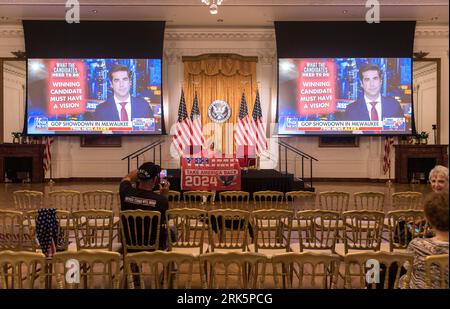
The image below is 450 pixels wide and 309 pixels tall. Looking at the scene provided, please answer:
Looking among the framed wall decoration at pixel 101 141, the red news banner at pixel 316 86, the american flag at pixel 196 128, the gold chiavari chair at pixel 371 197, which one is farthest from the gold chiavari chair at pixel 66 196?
the red news banner at pixel 316 86

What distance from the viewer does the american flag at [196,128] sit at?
12.9m

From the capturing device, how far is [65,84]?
499 inches

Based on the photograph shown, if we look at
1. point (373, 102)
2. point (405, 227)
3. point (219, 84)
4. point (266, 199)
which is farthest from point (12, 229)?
point (373, 102)

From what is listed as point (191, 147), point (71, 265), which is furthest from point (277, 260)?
point (191, 147)

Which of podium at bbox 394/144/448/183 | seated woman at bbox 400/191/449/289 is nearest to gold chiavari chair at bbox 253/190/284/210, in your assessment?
seated woman at bbox 400/191/449/289

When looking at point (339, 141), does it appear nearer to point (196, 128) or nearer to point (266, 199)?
point (196, 128)

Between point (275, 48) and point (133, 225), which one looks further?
point (275, 48)

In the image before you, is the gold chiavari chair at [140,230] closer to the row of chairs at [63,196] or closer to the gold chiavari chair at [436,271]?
the row of chairs at [63,196]

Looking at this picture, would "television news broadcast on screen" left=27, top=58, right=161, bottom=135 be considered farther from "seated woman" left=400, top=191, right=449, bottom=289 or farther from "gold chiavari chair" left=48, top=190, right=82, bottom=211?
"seated woman" left=400, top=191, right=449, bottom=289

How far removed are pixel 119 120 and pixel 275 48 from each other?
4.90 metres

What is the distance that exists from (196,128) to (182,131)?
0.41 meters

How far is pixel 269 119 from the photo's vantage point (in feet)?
43.8

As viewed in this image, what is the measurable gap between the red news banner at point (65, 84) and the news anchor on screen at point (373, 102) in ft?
24.7
